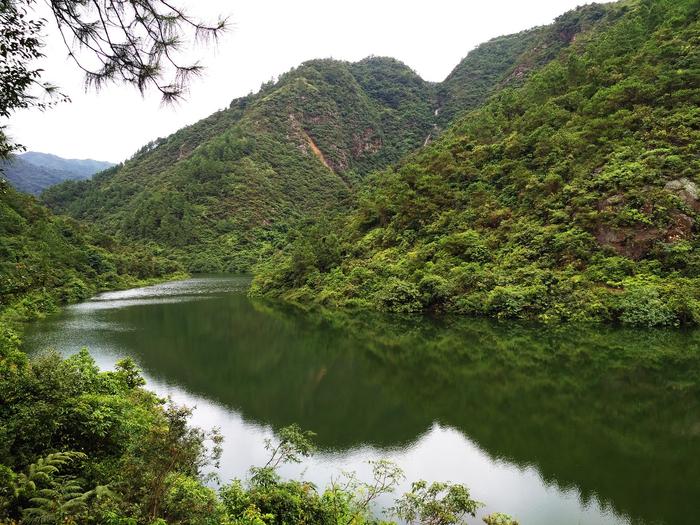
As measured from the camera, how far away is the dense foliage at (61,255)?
37.8 metres

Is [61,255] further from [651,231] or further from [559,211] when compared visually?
[651,231]

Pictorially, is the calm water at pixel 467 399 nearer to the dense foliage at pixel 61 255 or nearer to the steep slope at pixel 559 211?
the steep slope at pixel 559 211

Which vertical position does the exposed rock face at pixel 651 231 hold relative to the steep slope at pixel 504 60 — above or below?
below

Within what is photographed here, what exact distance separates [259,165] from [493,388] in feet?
322

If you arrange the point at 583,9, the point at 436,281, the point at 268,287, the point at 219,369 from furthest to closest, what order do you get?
1. the point at 583,9
2. the point at 268,287
3. the point at 436,281
4. the point at 219,369

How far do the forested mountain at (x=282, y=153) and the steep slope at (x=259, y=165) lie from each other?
11.6 inches

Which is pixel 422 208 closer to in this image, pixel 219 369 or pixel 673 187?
pixel 673 187

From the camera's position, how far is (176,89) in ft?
19.8

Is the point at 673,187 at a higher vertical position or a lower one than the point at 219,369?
higher

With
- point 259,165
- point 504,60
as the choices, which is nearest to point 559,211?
point 259,165

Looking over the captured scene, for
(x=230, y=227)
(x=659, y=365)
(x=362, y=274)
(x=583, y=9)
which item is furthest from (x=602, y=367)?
(x=583, y=9)

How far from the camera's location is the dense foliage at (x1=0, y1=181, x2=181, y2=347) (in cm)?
3781

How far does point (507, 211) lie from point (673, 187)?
1137cm

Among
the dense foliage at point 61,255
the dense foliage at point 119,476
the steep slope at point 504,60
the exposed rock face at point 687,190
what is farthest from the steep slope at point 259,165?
the dense foliage at point 119,476
